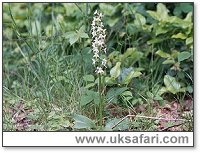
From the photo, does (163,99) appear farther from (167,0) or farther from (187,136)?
(167,0)

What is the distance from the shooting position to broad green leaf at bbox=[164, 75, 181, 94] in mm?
2733

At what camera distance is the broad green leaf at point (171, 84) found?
2.73m

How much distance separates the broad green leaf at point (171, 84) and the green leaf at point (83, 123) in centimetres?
50

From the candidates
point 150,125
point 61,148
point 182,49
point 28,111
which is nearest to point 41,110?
point 28,111

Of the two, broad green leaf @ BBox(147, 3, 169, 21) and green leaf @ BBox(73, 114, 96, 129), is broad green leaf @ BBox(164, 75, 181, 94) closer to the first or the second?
broad green leaf @ BBox(147, 3, 169, 21)

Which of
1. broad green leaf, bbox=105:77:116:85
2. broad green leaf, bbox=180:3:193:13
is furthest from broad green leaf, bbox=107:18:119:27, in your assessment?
broad green leaf, bbox=105:77:116:85

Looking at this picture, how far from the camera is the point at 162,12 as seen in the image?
3.06 metres

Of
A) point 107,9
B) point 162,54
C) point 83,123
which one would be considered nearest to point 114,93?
point 83,123

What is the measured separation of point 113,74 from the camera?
8.80 ft

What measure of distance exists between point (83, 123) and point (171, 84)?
22.0 inches

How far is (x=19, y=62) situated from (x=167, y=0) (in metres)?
0.88

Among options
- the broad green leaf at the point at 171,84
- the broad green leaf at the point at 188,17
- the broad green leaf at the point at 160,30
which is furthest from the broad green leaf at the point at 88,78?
the broad green leaf at the point at 188,17

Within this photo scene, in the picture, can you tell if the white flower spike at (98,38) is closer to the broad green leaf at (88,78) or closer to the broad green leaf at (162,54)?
the broad green leaf at (88,78)

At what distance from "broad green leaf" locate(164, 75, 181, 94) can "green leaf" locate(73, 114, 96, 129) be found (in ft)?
1.65
